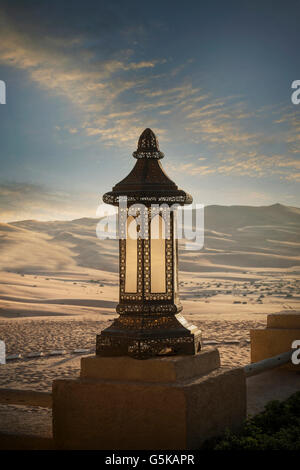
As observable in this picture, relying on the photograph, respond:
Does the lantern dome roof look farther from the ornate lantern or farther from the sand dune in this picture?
the sand dune

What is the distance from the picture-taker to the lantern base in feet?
15.3

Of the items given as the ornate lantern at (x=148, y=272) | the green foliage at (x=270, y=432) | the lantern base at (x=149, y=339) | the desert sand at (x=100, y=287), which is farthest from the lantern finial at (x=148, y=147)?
the desert sand at (x=100, y=287)

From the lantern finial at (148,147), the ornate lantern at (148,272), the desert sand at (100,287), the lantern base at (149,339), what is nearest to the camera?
the lantern base at (149,339)

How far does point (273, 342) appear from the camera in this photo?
877 centimetres

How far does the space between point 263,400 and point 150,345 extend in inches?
117

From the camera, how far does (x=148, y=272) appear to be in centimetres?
494

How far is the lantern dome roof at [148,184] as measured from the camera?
4.98m

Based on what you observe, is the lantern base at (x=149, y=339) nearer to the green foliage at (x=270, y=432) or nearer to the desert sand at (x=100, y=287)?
the green foliage at (x=270, y=432)

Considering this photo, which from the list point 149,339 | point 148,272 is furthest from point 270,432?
point 148,272

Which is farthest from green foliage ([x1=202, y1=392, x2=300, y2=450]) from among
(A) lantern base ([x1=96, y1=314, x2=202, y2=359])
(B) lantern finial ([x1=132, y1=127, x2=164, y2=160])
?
(B) lantern finial ([x1=132, y1=127, x2=164, y2=160])

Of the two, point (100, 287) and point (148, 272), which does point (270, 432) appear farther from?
point (100, 287)

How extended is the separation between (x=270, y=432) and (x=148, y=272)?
2.11 metres
